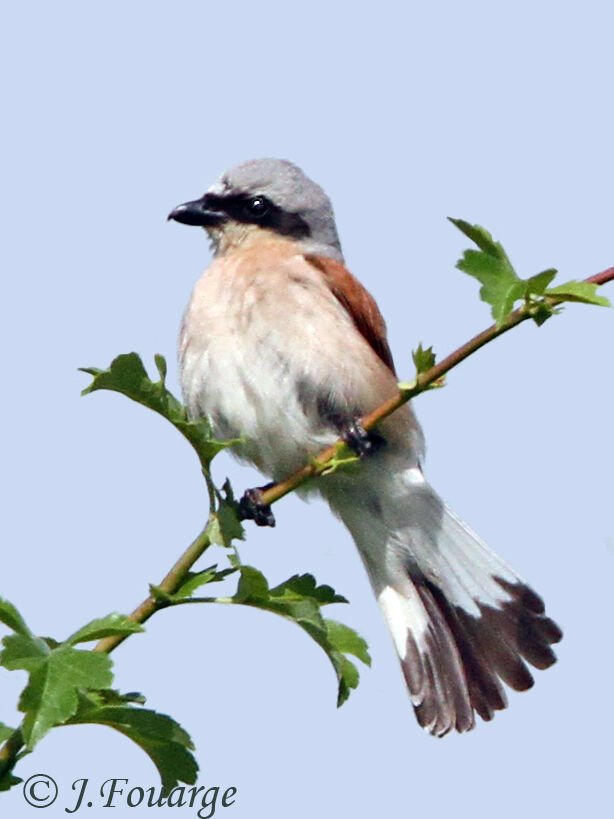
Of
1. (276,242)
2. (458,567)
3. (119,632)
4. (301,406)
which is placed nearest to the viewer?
(119,632)

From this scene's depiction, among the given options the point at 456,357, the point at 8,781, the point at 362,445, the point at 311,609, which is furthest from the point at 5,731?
the point at 362,445

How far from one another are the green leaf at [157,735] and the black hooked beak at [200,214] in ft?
8.66

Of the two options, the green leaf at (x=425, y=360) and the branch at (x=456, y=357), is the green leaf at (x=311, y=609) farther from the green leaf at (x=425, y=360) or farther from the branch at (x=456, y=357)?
the green leaf at (x=425, y=360)

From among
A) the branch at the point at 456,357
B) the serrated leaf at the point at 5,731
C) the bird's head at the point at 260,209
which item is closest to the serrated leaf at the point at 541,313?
the branch at the point at 456,357

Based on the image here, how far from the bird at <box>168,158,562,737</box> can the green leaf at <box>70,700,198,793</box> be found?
4.48 feet

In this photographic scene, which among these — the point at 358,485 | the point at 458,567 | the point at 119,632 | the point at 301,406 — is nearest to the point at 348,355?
the point at 301,406

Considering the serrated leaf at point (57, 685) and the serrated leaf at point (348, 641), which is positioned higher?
the serrated leaf at point (348, 641)

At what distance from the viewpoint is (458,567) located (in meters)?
4.38

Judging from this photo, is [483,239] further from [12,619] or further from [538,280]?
[12,619]

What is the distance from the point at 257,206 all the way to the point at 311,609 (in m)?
2.58

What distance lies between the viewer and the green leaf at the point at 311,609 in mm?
2541

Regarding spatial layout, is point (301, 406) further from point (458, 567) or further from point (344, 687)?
point (344, 687)

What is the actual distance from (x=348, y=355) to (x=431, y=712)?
48.2 inches

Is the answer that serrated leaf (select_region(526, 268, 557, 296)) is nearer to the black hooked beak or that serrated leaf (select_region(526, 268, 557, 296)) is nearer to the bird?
the bird
